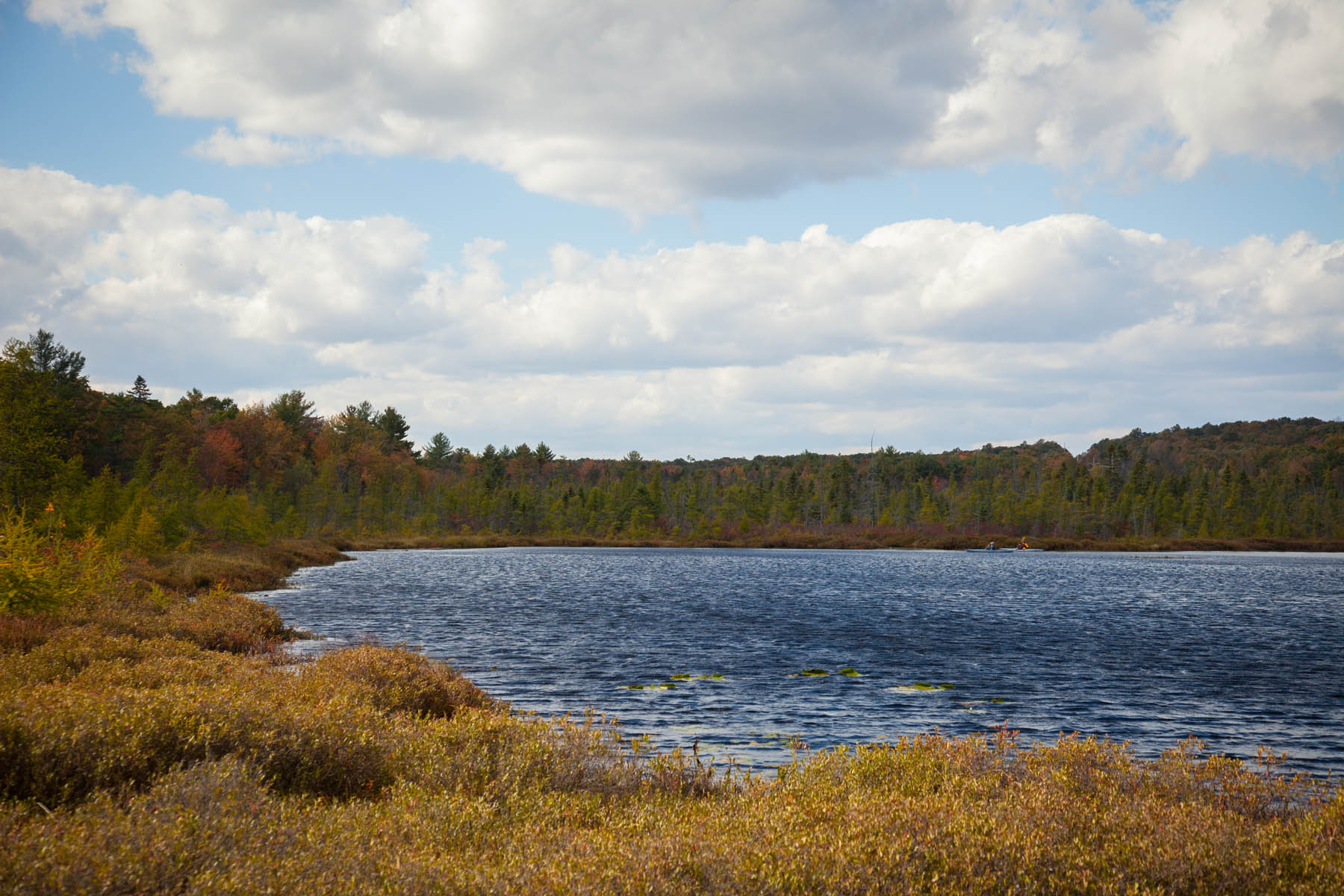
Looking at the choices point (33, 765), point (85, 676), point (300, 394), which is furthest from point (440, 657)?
point (300, 394)

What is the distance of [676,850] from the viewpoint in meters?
7.69

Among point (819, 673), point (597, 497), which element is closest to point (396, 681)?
point (819, 673)

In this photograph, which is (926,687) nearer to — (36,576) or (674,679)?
(674,679)

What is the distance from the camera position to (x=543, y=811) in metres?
9.56

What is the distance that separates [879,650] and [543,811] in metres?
23.9

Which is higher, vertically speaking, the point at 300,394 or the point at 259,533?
the point at 300,394

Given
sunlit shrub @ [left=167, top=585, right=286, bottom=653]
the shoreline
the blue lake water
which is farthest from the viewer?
the shoreline

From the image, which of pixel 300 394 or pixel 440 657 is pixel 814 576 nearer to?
pixel 440 657

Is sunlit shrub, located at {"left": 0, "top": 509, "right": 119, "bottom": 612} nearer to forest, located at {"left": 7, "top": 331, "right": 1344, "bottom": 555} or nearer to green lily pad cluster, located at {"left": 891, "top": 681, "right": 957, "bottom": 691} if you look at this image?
green lily pad cluster, located at {"left": 891, "top": 681, "right": 957, "bottom": 691}

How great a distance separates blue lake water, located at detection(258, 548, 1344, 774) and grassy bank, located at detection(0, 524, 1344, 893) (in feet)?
15.9

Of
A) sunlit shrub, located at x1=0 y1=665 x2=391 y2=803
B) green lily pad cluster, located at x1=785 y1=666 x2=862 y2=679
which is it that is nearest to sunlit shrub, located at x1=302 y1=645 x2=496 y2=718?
sunlit shrub, located at x1=0 y1=665 x2=391 y2=803

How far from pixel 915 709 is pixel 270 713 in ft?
49.2

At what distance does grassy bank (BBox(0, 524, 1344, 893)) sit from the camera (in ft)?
23.2

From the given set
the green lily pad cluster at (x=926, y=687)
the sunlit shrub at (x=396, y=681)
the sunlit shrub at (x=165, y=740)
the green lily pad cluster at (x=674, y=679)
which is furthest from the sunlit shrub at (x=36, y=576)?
the green lily pad cluster at (x=926, y=687)
